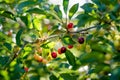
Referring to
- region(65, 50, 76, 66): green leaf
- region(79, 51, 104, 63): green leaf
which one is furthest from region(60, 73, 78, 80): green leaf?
→ region(79, 51, 104, 63): green leaf

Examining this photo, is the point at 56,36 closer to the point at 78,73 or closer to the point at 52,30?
the point at 52,30

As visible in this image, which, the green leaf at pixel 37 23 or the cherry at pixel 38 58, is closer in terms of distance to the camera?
the cherry at pixel 38 58

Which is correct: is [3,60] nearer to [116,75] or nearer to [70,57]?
[70,57]

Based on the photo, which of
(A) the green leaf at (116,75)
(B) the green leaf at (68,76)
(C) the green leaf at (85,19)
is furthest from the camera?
(C) the green leaf at (85,19)

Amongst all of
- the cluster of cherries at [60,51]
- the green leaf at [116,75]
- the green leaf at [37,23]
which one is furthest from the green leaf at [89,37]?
the green leaf at [116,75]

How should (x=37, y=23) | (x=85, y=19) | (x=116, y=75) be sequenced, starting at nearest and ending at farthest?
1. (x=116, y=75)
2. (x=85, y=19)
3. (x=37, y=23)

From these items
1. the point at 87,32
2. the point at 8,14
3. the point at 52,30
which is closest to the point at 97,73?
the point at 87,32

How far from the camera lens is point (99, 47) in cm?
90

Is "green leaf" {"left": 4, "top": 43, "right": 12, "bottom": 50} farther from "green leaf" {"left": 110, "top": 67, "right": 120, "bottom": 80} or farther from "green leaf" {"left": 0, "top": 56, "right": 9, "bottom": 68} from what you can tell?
"green leaf" {"left": 110, "top": 67, "right": 120, "bottom": 80}

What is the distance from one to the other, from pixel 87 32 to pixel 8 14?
386 millimetres

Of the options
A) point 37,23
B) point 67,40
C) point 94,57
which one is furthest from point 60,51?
point 94,57

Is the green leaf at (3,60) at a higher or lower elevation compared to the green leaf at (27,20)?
lower

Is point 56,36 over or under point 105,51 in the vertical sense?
over

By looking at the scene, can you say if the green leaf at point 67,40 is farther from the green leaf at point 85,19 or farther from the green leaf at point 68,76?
the green leaf at point 68,76
